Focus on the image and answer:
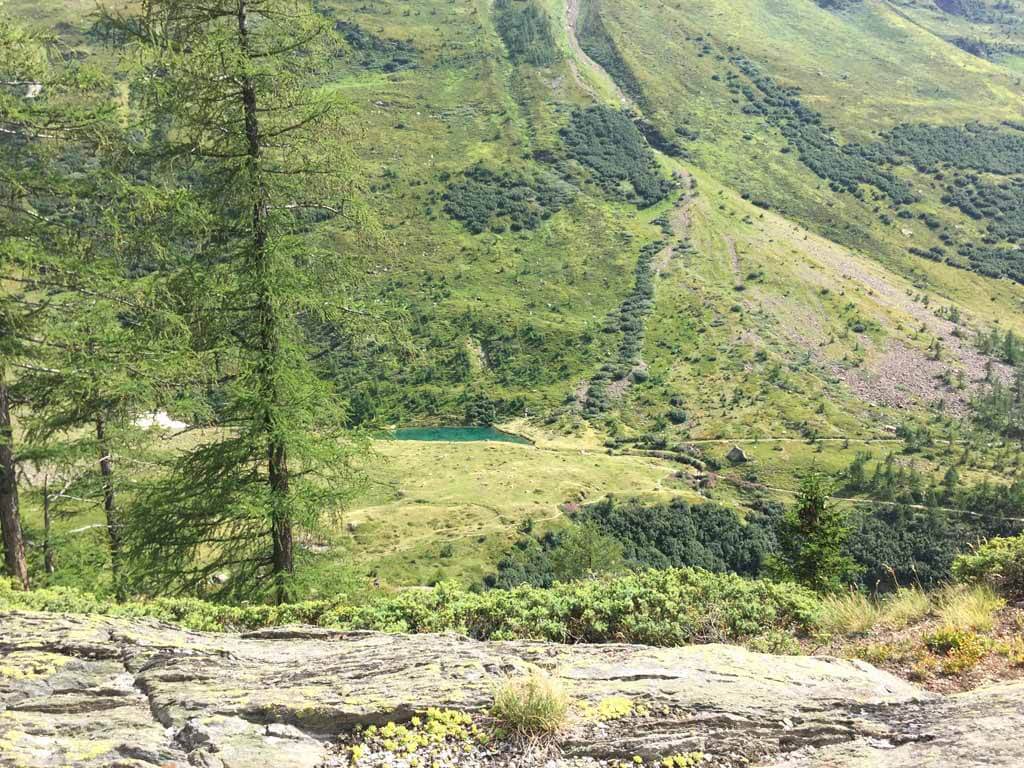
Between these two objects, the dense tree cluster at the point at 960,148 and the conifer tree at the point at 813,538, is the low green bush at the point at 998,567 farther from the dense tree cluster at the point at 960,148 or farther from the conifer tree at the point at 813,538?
the dense tree cluster at the point at 960,148

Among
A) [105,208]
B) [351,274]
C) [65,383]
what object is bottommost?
[65,383]

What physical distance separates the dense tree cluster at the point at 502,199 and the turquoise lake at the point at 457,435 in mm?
61571

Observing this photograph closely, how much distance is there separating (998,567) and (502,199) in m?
159

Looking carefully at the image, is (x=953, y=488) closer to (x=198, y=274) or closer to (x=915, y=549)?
(x=915, y=549)

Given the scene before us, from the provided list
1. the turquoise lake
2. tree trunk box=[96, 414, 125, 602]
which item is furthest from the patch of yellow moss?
Result: the turquoise lake

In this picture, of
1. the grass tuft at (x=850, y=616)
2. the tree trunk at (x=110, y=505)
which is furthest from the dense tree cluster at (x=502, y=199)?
the grass tuft at (x=850, y=616)

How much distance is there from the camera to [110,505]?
20.3 m

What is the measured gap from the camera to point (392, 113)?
186375 millimetres

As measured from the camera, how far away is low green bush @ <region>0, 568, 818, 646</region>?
27.2ft

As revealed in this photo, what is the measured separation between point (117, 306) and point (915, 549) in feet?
252

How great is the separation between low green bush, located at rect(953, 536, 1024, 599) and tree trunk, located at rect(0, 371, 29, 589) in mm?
16301

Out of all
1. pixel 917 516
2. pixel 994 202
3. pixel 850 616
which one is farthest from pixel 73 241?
pixel 994 202

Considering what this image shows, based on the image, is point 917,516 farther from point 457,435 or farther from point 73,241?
point 73,241

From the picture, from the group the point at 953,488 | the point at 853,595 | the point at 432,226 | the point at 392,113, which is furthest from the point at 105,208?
the point at 392,113
